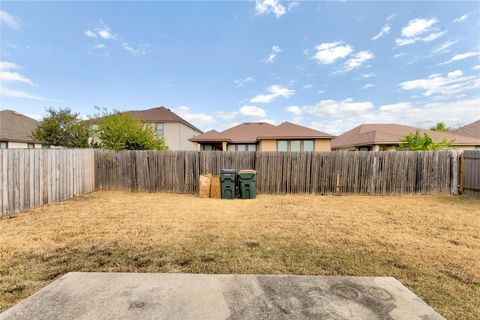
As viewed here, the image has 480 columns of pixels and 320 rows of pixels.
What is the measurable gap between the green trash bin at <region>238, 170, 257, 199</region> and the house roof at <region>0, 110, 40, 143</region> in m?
22.7

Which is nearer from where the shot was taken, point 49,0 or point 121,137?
point 49,0

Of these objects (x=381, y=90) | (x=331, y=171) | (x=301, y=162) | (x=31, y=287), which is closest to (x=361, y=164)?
(x=331, y=171)

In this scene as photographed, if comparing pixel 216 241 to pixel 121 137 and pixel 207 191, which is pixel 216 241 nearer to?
pixel 207 191

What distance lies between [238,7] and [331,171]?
30.7ft

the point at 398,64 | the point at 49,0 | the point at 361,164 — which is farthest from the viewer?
the point at 398,64

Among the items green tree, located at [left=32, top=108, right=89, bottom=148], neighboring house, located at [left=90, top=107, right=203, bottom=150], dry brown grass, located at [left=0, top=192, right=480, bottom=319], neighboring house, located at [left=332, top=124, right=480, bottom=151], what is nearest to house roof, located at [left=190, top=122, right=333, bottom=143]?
neighboring house, located at [left=332, top=124, right=480, bottom=151]

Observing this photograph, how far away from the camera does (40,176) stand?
7035 mm

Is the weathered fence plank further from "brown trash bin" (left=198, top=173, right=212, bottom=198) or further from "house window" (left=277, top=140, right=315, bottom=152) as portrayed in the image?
"brown trash bin" (left=198, top=173, right=212, bottom=198)

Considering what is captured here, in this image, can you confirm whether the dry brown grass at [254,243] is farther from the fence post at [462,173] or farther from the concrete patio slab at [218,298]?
the fence post at [462,173]

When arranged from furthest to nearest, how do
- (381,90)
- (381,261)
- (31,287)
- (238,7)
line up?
1. (381,90)
2. (238,7)
3. (381,261)
4. (31,287)

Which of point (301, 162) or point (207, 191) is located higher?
point (301, 162)

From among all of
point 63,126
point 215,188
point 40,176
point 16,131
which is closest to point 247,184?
point 215,188

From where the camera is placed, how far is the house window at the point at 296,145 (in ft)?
64.7

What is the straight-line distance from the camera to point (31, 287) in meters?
2.63
